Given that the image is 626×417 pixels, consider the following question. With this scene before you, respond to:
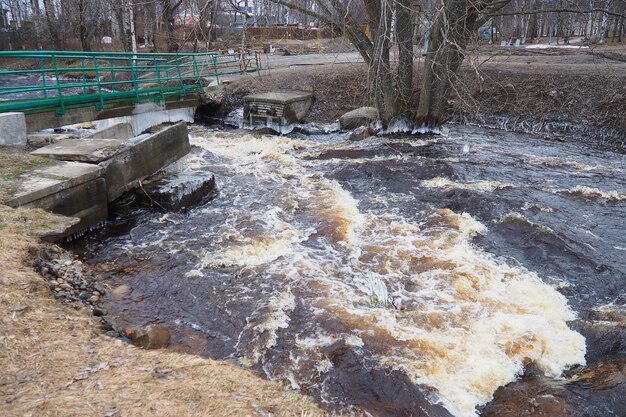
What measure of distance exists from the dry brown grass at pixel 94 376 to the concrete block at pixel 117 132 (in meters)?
7.79

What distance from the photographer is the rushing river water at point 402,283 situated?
4828mm

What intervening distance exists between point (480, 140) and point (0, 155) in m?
13.2

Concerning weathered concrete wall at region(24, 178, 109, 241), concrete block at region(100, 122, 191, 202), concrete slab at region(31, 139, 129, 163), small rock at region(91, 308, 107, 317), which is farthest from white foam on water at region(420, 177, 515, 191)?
small rock at region(91, 308, 107, 317)

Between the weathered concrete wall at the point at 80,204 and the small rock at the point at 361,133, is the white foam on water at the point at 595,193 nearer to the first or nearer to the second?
the small rock at the point at 361,133

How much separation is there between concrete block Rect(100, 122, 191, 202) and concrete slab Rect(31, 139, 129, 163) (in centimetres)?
13

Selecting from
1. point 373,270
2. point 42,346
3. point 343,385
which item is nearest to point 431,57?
point 373,270

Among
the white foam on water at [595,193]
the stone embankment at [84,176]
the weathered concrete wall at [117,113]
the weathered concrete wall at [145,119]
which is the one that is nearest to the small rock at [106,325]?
the stone embankment at [84,176]

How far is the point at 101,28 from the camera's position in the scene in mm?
43719

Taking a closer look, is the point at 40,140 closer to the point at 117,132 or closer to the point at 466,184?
the point at 117,132

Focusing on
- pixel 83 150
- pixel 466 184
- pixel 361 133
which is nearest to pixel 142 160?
pixel 83 150

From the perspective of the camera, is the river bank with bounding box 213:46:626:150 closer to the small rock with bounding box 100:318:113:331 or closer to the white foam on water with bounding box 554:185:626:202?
the white foam on water with bounding box 554:185:626:202

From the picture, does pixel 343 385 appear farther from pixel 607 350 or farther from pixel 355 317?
pixel 607 350

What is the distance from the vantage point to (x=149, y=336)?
5.12 metres

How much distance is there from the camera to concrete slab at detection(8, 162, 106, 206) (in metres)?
7.12
